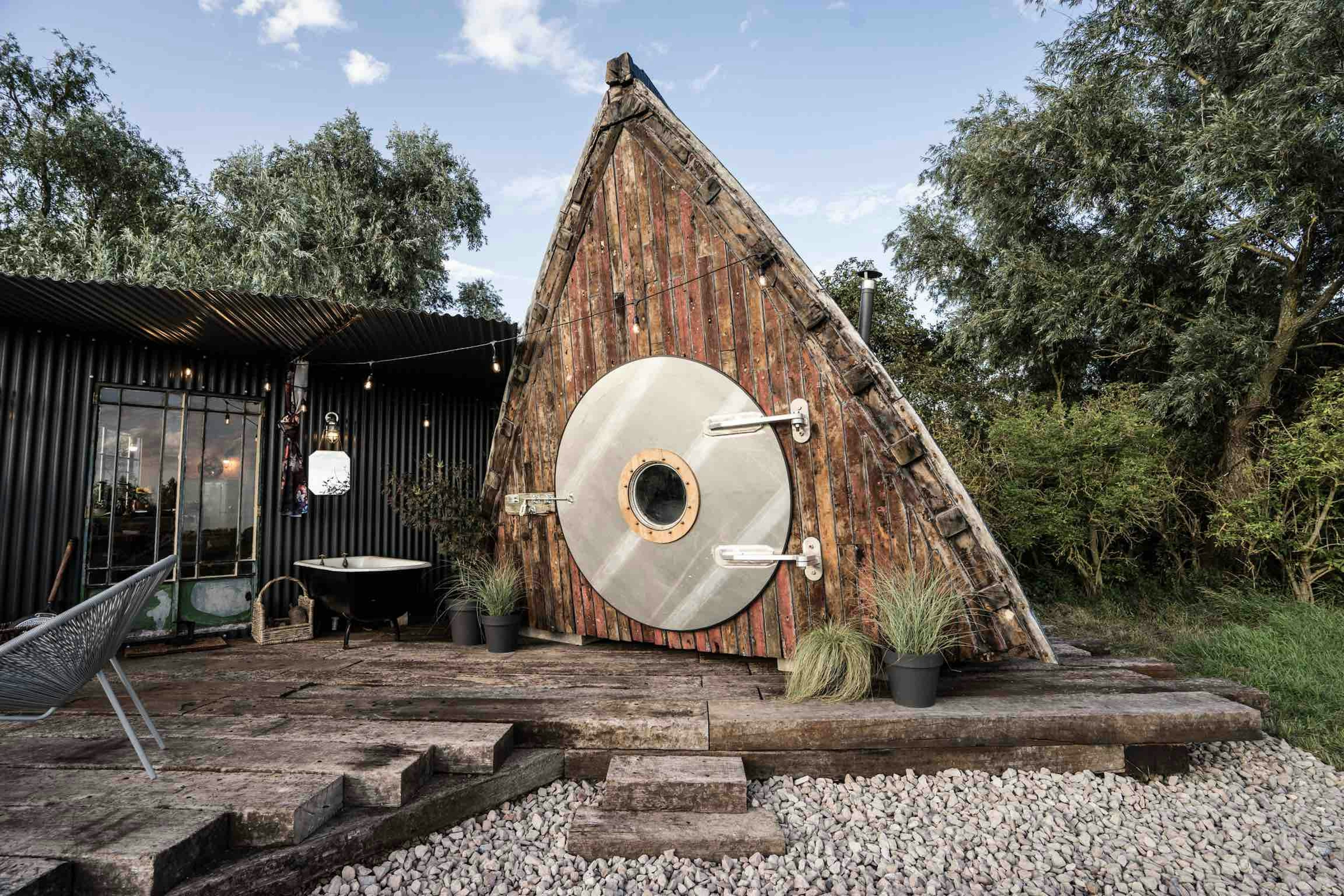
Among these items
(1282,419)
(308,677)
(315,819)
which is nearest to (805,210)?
(1282,419)

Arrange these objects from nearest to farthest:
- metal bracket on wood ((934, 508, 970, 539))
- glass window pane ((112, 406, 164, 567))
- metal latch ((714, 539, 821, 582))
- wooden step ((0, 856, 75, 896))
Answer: wooden step ((0, 856, 75, 896)) → metal bracket on wood ((934, 508, 970, 539)) → metal latch ((714, 539, 821, 582)) → glass window pane ((112, 406, 164, 567))

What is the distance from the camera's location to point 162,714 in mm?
3354

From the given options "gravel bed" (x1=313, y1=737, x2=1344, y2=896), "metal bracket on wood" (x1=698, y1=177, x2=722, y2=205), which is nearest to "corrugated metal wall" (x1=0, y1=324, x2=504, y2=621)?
"metal bracket on wood" (x1=698, y1=177, x2=722, y2=205)

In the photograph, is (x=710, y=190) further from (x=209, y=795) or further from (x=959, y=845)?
(x=209, y=795)

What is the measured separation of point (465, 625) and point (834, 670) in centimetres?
310

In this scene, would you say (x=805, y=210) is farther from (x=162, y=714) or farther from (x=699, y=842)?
(x=162, y=714)

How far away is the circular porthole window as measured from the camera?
13.8 feet

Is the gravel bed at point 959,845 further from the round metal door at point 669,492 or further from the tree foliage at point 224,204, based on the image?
the tree foliage at point 224,204

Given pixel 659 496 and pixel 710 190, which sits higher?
pixel 710 190

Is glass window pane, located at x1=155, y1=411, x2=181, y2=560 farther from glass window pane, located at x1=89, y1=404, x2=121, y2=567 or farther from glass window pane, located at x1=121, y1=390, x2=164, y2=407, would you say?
glass window pane, located at x1=89, y1=404, x2=121, y2=567

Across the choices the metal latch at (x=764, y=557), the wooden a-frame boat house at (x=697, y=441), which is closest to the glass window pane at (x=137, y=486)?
the wooden a-frame boat house at (x=697, y=441)

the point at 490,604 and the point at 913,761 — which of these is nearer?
the point at 913,761

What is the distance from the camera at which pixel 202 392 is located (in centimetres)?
581

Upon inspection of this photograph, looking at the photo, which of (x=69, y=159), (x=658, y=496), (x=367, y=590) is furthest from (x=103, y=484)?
(x=69, y=159)
